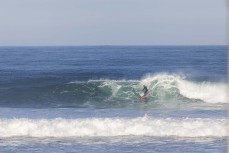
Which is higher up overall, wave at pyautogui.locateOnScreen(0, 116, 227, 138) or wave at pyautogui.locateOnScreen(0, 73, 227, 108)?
wave at pyautogui.locateOnScreen(0, 73, 227, 108)

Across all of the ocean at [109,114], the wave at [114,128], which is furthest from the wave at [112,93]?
the wave at [114,128]

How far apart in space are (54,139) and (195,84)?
15.9 m

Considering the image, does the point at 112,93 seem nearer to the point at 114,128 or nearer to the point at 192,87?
the point at 192,87

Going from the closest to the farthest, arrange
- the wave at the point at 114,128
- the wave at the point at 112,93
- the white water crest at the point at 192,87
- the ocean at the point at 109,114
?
the ocean at the point at 109,114 → the wave at the point at 114,128 → the wave at the point at 112,93 → the white water crest at the point at 192,87

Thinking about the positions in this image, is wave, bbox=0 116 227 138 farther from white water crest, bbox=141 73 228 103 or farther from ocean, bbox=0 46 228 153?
white water crest, bbox=141 73 228 103

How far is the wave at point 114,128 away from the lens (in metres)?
21.5

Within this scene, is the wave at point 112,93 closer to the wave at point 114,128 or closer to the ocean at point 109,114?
the ocean at point 109,114

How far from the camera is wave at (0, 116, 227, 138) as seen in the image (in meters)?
21.5

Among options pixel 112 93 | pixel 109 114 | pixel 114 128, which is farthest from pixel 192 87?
pixel 114 128

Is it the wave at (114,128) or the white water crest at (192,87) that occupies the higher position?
the white water crest at (192,87)

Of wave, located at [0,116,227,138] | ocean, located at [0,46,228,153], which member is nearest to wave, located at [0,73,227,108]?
ocean, located at [0,46,228,153]

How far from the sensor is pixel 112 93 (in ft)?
113

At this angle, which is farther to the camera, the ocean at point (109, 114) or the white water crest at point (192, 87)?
the white water crest at point (192, 87)

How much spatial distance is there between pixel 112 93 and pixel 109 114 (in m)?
7.63
